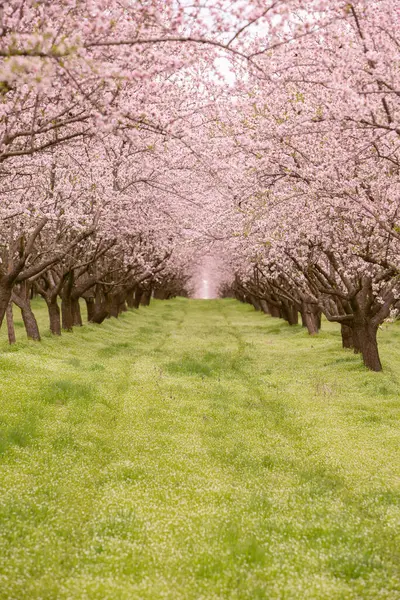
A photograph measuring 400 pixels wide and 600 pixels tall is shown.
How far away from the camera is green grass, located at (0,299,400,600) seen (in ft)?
33.6

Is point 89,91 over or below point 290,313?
over

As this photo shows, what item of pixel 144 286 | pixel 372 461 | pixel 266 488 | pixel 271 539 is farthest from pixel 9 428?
pixel 144 286

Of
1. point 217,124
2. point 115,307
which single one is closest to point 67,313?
point 115,307

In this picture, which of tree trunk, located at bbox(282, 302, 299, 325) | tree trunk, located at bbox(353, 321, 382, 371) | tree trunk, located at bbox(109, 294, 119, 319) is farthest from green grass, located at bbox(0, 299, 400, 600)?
tree trunk, located at bbox(109, 294, 119, 319)

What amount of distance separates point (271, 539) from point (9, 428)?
344 inches

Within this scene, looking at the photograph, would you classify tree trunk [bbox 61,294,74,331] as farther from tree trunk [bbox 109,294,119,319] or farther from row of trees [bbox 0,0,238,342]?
tree trunk [bbox 109,294,119,319]

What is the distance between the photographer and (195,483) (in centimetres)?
1461

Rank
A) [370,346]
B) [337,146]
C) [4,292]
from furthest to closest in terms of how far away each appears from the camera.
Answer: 1. [370,346]
2. [4,292]
3. [337,146]

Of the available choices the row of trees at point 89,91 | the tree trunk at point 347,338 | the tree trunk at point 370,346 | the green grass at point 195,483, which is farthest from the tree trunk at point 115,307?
the tree trunk at point 370,346

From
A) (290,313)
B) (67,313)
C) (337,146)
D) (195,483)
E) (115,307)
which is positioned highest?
(337,146)

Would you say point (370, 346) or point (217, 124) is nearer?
point (217, 124)

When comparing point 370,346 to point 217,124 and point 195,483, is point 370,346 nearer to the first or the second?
point 217,124

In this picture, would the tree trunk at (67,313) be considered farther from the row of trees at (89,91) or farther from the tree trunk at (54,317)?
the row of trees at (89,91)

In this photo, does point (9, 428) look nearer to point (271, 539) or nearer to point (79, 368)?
point (271, 539)
